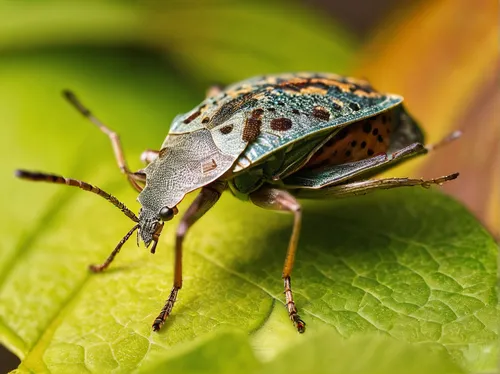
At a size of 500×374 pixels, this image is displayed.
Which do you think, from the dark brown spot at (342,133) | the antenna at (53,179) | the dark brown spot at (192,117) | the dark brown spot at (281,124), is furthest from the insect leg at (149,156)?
the dark brown spot at (342,133)

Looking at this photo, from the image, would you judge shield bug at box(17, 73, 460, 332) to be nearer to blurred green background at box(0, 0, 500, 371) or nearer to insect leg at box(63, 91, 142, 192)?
insect leg at box(63, 91, 142, 192)

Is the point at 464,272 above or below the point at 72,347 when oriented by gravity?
above

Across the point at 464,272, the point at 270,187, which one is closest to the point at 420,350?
the point at 464,272

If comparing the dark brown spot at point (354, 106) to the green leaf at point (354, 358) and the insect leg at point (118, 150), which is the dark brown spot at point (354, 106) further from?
the green leaf at point (354, 358)

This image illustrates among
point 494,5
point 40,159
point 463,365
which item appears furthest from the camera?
point 494,5

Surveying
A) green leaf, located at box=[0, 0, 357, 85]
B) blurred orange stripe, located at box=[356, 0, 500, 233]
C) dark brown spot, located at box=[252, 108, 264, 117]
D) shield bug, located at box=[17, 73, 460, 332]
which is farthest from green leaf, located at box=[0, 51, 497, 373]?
green leaf, located at box=[0, 0, 357, 85]

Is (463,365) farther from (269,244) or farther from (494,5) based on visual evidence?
(494,5)

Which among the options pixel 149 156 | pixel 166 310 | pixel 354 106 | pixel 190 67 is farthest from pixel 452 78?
pixel 166 310
